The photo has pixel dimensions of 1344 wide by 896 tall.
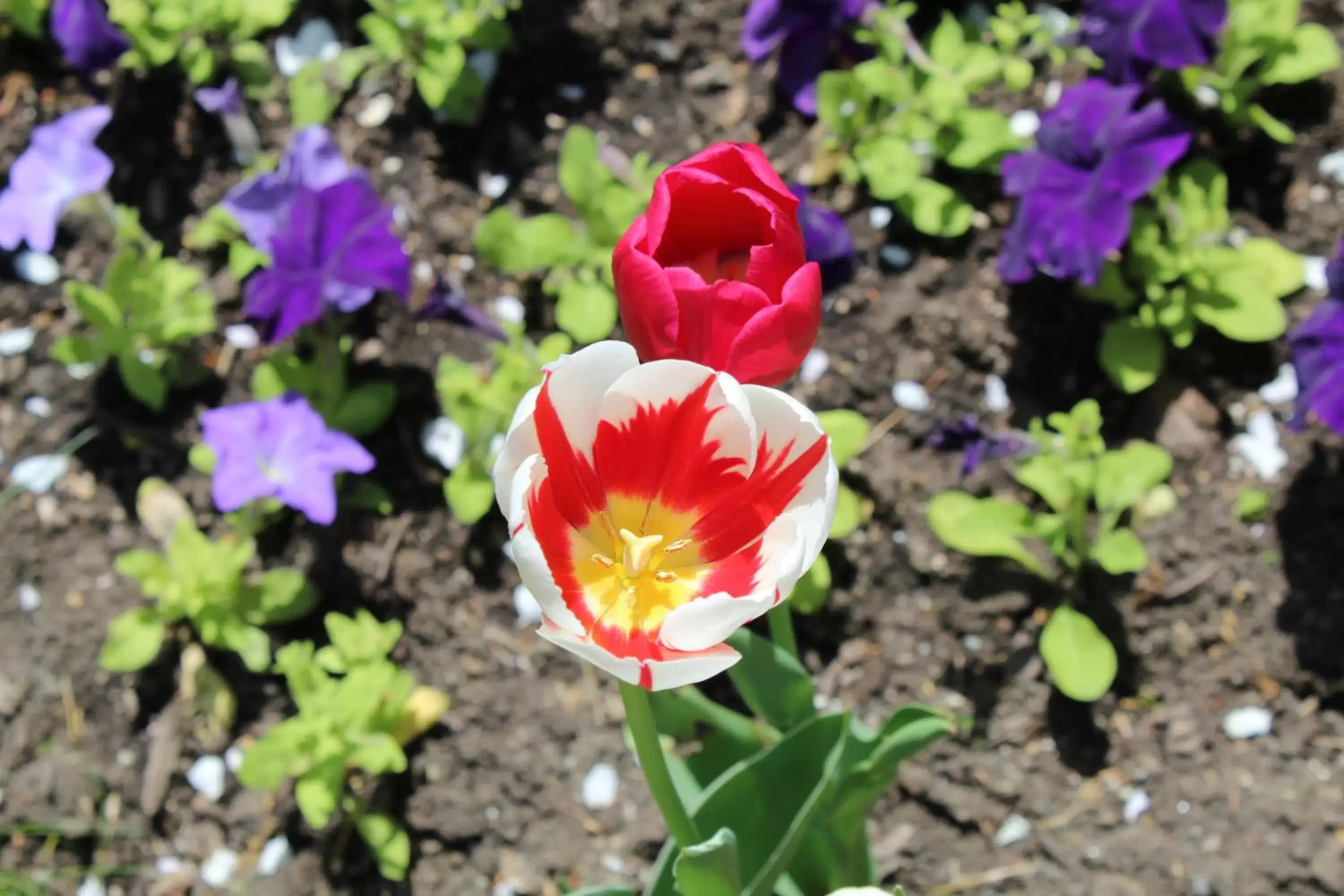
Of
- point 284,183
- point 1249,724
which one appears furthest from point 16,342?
point 1249,724

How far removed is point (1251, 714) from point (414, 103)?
1.57m

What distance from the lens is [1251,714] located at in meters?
1.68

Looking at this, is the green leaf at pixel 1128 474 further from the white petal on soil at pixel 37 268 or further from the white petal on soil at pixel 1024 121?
the white petal on soil at pixel 37 268

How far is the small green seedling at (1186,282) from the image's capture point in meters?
1.77

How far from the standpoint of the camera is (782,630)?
1359mm

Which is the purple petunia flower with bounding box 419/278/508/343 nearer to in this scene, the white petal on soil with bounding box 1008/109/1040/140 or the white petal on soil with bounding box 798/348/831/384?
the white petal on soil with bounding box 798/348/831/384

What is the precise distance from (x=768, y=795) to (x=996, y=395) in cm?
82

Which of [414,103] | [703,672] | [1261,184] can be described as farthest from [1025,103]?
[703,672]

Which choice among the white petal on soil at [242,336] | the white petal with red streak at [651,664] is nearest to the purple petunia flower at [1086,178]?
the white petal with red streak at [651,664]

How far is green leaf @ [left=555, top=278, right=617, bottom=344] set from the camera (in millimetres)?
1787

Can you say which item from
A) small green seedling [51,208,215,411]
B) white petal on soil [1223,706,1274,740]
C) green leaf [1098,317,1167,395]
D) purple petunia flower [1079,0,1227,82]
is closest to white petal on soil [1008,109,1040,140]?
purple petunia flower [1079,0,1227,82]

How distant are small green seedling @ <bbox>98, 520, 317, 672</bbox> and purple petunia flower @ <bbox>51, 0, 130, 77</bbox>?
796mm

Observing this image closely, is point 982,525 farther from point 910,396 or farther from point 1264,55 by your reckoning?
point 1264,55

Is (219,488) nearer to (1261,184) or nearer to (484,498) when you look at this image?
(484,498)
